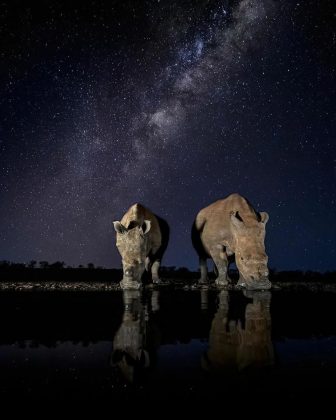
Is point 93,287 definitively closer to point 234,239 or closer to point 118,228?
point 118,228

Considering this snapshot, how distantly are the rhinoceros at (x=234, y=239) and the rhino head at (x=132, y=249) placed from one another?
11.2 feet

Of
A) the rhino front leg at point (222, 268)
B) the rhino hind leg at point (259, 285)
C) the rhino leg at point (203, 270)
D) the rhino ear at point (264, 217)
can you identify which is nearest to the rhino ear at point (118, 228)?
the rhino front leg at point (222, 268)

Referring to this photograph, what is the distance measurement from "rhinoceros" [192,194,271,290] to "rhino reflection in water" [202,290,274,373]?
251 inches

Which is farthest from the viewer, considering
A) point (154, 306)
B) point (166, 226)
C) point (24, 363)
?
point (166, 226)

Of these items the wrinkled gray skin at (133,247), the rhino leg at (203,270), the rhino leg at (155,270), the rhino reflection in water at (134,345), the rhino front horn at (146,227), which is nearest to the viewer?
the rhino reflection in water at (134,345)

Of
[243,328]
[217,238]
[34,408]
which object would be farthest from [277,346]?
[217,238]

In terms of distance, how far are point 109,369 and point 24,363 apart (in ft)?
3.01

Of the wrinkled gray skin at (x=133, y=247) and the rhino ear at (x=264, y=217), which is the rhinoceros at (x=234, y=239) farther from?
the wrinkled gray skin at (x=133, y=247)

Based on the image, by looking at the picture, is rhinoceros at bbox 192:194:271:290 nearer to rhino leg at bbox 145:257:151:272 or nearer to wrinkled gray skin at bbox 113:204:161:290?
rhino leg at bbox 145:257:151:272

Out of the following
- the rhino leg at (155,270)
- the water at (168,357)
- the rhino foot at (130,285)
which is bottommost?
the water at (168,357)

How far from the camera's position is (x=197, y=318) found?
19.4 feet

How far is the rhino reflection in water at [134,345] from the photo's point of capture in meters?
3.12

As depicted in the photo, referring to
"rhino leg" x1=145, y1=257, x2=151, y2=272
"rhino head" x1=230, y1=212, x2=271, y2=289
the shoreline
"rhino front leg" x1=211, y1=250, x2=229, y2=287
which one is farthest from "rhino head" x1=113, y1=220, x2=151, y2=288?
"rhino head" x1=230, y1=212, x2=271, y2=289

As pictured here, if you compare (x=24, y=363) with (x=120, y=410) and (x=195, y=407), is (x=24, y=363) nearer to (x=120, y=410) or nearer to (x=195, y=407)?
(x=120, y=410)
